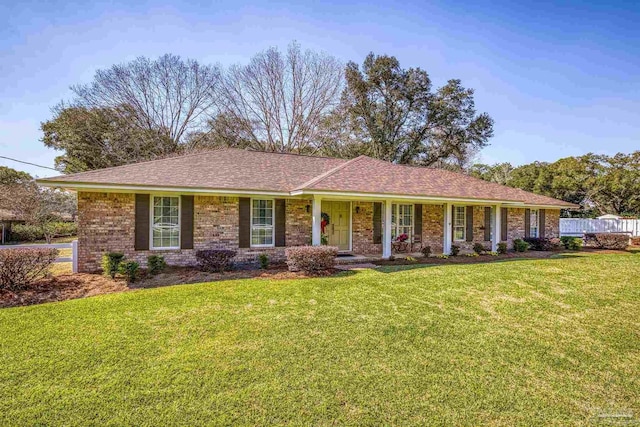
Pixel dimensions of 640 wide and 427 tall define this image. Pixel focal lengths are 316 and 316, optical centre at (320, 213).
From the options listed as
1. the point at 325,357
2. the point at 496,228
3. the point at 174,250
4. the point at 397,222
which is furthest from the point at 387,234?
the point at 325,357

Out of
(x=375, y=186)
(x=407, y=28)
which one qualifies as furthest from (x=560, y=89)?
(x=375, y=186)

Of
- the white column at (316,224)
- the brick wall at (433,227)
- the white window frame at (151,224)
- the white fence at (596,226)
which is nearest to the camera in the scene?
the white window frame at (151,224)

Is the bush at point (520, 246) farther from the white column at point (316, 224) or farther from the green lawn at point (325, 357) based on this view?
the white column at point (316, 224)

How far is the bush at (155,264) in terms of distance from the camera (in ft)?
30.3

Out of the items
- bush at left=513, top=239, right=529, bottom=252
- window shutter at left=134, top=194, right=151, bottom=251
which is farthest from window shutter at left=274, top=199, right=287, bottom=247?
bush at left=513, top=239, right=529, bottom=252

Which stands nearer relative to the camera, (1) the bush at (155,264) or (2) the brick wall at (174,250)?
A: (1) the bush at (155,264)

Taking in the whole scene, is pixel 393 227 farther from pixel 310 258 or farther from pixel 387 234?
pixel 310 258

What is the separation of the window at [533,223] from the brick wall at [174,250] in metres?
13.1

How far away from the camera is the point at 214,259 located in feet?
31.2

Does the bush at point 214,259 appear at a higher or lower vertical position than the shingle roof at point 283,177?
lower

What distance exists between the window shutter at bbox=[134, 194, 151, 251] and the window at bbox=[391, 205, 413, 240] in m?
9.18

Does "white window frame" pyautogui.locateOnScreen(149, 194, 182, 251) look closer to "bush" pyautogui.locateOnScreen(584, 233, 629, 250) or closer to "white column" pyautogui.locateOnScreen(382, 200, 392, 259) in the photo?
"white column" pyautogui.locateOnScreen(382, 200, 392, 259)

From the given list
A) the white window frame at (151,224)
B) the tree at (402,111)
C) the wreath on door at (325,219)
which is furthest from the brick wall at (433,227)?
the tree at (402,111)

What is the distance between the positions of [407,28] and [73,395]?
510 inches
